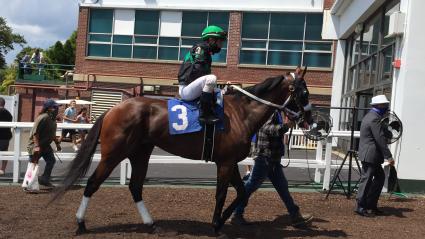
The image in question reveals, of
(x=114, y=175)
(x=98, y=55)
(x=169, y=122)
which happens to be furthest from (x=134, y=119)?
(x=98, y=55)

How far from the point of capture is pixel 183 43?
87.1 ft

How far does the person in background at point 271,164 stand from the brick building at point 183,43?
19166 mm

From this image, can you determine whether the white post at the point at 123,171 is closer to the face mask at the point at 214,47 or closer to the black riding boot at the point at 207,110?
the black riding boot at the point at 207,110

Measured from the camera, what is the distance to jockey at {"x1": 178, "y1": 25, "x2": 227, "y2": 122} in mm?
5777

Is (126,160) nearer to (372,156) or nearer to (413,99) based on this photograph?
(372,156)

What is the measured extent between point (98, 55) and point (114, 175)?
58.6 feet

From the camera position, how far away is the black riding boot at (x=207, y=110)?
574 cm

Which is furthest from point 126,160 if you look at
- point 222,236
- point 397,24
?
point 397,24

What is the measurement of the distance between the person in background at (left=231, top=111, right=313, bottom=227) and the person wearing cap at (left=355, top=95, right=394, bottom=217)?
148cm

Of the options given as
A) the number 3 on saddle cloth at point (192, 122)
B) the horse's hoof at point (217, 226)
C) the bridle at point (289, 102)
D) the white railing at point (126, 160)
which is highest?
the bridle at point (289, 102)

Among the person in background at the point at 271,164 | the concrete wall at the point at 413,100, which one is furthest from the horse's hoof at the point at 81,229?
the concrete wall at the point at 413,100

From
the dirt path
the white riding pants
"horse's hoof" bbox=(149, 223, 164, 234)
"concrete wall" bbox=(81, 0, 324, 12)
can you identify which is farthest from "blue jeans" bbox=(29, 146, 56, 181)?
"concrete wall" bbox=(81, 0, 324, 12)

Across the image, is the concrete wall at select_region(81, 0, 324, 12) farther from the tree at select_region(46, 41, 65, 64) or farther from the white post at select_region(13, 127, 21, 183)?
the tree at select_region(46, 41, 65, 64)

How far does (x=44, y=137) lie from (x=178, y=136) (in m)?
4.07
